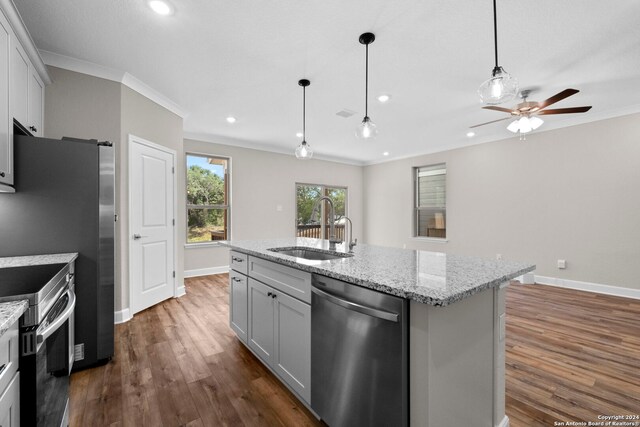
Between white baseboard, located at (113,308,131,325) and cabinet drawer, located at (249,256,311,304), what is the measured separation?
5.92 feet

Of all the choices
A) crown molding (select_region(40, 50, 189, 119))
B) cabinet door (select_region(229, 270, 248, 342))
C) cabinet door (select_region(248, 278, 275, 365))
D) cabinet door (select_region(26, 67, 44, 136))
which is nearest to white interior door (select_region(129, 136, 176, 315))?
crown molding (select_region(40, 50, 189, 119))

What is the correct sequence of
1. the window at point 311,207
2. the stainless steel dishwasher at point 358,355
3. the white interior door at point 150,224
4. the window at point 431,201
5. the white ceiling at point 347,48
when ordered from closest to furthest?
1. the stainless steel dishwasher at point 358,355
2. the white ceiling at point 347,48
3. the white interior door at point 150,224
4. the window at point 431,201
5. the window at point 311,207

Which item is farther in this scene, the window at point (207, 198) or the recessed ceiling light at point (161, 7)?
the window at point (207, 198)

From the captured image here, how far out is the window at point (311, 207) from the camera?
6.79 m

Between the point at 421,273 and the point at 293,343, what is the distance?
3.01ft

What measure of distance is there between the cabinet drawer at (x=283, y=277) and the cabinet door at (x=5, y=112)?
1.64 meters

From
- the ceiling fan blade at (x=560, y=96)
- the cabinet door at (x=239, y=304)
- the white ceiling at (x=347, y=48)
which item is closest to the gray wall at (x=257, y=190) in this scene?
the white ceiling at (x=347, y=48)

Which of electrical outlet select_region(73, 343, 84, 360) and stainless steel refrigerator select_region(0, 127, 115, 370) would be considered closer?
stainless steel refrigerator select_region(0, 127, 115, 370)

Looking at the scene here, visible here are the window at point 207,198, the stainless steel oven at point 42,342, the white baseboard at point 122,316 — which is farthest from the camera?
the window at point 207,198

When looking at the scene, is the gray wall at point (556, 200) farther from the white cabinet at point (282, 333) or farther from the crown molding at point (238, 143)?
the white cabinet at point (282, 333)

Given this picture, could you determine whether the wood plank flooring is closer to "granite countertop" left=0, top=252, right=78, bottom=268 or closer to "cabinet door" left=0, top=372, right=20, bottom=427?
"cabinet door" left=0, top=372, right=20, bottom=427

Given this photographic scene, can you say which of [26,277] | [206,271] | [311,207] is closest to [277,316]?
[26,277]

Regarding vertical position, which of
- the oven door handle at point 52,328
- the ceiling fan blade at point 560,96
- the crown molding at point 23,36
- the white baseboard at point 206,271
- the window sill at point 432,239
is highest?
the crown molding at point 23,36

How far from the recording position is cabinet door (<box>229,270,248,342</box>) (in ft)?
7.90
